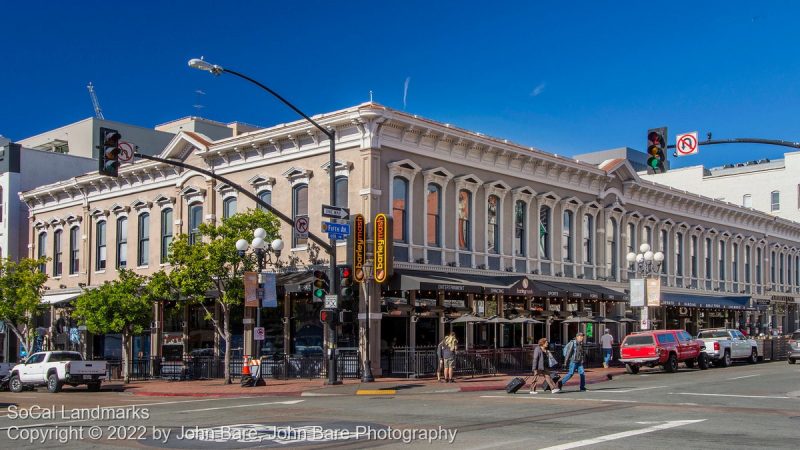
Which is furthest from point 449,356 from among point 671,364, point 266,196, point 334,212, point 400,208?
point 671,364

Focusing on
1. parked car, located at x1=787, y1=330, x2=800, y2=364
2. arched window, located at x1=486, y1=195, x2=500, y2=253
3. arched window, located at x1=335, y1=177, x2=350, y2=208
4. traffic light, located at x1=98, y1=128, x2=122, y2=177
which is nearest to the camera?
traffic light, located at x1=98, y1=128, x2=122, y2=177

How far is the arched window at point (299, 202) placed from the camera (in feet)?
108

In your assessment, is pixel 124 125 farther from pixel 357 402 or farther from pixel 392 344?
pixel 357 402

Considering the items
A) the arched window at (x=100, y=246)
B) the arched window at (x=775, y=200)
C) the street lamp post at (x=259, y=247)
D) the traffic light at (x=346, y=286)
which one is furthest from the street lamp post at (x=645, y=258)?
the arched window at (x=775, y=200)

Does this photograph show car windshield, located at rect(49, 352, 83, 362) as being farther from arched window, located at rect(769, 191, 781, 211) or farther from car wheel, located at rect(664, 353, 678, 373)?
arched window, located at rect(769, 191, 781, 211)

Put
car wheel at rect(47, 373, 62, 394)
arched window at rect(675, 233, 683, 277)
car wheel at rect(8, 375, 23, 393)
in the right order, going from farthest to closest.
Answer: arched window at rect(675, 233, 683, 277)
car wheel at rect(8, 375, 23, 393)
car wheel at rect(47, 373, 62, 394)

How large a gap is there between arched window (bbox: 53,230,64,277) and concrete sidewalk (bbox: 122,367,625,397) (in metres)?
15.0

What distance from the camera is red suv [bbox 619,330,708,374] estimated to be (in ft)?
109

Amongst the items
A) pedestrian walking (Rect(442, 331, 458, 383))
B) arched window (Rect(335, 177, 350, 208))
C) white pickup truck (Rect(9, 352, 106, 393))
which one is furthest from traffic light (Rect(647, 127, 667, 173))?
white pickup truck (Rect(9, 352, 106, 393))

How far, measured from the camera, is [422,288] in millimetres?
29578

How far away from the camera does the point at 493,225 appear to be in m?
35.7

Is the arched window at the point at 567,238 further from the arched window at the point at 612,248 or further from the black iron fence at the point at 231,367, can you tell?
the black iron fence at the point at 231,367

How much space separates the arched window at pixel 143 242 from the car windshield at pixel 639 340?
21285 mm

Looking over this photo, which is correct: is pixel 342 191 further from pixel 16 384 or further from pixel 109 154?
pixel 16 384
